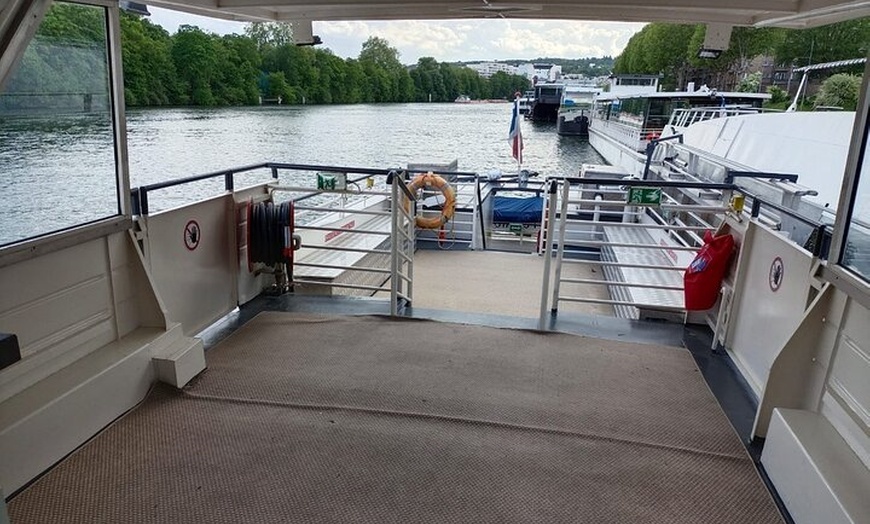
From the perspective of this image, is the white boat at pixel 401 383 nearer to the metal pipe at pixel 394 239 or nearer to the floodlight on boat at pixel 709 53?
the metal pipe at pixel 394 239

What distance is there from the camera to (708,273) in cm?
337

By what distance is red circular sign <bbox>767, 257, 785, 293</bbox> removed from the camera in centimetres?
269

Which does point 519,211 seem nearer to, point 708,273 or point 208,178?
point 708,273

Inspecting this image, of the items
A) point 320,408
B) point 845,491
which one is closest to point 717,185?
point 845,491

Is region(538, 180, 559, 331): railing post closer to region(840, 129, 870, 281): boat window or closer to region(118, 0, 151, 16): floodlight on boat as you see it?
region(840, 129, 870, 281): boat window

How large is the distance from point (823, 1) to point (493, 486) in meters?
2.48

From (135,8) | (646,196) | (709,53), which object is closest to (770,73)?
(709,53)

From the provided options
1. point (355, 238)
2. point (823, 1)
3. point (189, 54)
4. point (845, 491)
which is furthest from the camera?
point (189, 54)

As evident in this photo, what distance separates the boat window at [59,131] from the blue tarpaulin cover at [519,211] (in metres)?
8.67

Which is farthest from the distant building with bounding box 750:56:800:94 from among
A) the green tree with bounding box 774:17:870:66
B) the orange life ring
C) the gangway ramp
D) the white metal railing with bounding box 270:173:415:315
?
the white metal railing with bounding box 270:173:415:315

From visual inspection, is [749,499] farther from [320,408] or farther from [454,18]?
[454,18]

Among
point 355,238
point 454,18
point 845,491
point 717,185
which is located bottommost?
point 355,238

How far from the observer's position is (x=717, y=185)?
3.51m

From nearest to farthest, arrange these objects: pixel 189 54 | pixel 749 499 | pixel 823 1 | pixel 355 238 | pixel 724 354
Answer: pixel 749 499 → pixel 823 1 → pixel 724 354 → pixel 355 238 → pixel 189 54
